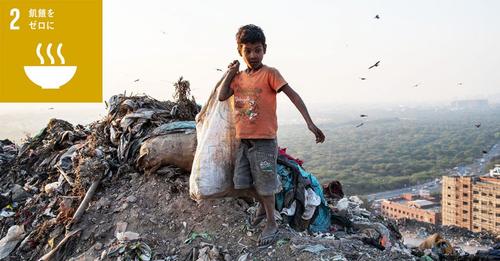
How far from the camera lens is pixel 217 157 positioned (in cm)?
300

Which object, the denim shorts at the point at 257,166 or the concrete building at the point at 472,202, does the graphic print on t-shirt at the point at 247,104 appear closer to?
the denim shorts at the point at 257,166

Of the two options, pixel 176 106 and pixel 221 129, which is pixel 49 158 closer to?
pixel 176 106

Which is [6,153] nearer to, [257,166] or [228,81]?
[228,81]

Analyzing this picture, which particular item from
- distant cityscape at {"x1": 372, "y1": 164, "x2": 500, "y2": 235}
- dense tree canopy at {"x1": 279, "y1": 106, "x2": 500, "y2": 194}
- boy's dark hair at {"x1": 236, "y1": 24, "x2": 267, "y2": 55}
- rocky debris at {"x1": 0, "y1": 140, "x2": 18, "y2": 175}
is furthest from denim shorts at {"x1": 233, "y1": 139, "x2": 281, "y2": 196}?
dense tree canopy at {"x1": 279, "y1": 106, "x2": 500, "y2": 194}

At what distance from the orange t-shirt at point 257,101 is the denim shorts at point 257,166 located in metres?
0.07

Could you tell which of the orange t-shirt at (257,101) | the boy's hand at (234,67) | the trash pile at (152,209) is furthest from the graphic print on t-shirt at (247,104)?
the trash pile at (152,209)

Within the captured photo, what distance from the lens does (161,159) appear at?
363 cm

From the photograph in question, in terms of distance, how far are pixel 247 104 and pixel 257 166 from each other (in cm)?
40

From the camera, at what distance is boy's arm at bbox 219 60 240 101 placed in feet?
9.34

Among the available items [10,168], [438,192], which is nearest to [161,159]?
[10,168]

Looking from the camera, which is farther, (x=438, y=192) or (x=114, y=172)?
(x=438, y=192)

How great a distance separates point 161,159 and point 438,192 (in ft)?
96.5

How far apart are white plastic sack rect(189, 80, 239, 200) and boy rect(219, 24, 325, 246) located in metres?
0.10

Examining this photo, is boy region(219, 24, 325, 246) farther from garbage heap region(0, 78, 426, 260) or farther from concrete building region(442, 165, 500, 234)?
concrete building region(442, 165, 500, 234)
